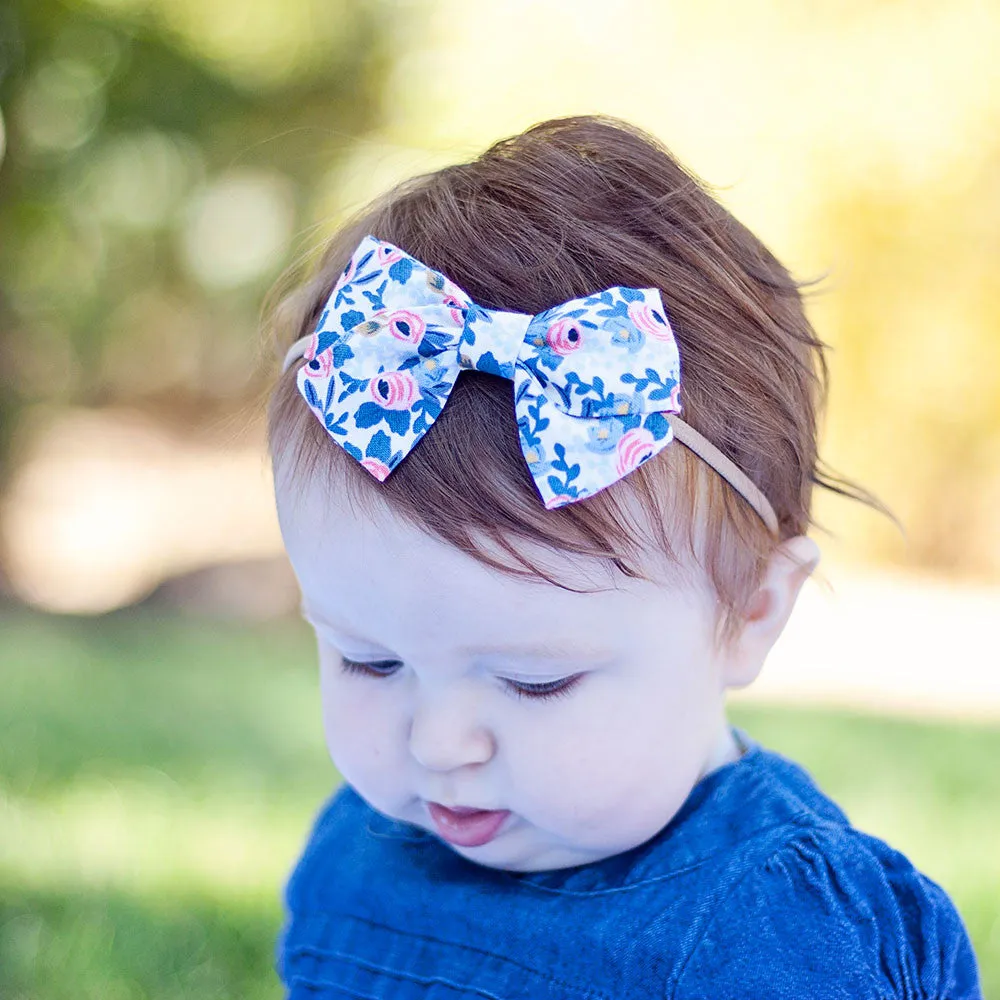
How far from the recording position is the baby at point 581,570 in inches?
50.7

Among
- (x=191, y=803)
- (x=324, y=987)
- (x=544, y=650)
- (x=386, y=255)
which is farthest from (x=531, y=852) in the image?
(x=191, y=803)

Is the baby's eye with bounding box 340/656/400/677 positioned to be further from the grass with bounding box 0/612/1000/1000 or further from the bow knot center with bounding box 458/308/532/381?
the grass with bounding box 0/612/1000/1000

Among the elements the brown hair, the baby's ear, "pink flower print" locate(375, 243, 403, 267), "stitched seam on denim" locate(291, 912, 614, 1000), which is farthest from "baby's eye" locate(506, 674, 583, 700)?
"pink flower print" locate(375, 243, 403, 267)

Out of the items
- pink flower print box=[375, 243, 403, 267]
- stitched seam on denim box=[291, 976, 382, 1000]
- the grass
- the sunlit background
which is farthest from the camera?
the sunlit background

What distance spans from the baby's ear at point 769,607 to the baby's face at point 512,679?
0.14 feet

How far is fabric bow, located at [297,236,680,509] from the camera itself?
1260mm

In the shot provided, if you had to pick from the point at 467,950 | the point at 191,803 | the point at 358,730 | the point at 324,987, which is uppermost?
the point at 358,730

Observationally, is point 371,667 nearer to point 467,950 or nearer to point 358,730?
point 358,730

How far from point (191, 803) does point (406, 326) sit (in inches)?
84.5

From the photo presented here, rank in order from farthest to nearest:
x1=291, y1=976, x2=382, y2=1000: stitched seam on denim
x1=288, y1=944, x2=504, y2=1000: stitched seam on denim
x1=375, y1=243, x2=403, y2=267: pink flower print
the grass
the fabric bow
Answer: the grass, x1=291, y1=976, x2=382, y2=1000: stitched seam on denim, x1=288, y1=944, x2=504, y2=1000: stitched seam on denim, x1=375, y1=243, x2=403, y2=267: pink flower print, the fabric bow

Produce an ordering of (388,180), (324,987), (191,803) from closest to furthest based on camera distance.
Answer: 1. (324,987)
2. (191,803)
3. (388,180)

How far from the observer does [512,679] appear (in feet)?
4.36

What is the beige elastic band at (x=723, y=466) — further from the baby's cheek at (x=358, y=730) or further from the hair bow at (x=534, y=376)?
the baby's cheek at (x=358, y=730)

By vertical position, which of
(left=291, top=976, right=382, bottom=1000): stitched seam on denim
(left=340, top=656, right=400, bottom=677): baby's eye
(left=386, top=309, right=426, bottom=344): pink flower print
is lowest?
(left=291, top=976, right=382, bottom=1000): stitched seam on denim
